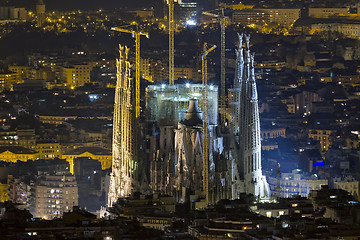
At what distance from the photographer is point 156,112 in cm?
7694

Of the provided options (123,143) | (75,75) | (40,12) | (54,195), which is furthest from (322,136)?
(40,12)

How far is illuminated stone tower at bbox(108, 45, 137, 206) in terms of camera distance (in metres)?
75.6

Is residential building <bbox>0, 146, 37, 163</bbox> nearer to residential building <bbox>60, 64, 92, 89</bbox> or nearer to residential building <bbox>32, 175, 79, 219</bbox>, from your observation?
residential building <bbox>32, 175, 79, 219</bbox>

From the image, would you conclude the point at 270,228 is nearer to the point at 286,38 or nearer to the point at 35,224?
the point at 35,224

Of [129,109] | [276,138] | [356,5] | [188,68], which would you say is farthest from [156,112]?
[356,5]

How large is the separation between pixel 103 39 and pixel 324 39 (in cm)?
1829

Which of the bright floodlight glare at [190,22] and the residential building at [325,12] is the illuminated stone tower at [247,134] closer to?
the bright floodlight glare at [190,22]

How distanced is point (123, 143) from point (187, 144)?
412 centimetres

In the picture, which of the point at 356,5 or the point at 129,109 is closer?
the point at 129,109

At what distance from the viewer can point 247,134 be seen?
251 feet

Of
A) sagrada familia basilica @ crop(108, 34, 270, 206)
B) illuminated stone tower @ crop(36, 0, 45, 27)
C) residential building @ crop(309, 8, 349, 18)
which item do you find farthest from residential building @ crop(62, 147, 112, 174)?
illuminated stone tower @ crop(36, 0, 45, 27)

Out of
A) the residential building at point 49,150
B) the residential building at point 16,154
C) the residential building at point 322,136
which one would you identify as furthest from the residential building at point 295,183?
the residential building at point 49,150

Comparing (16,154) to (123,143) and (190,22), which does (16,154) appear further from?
(190,22)

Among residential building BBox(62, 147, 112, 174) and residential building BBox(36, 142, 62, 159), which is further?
residential building BBox(36, 142, 62, 159)
